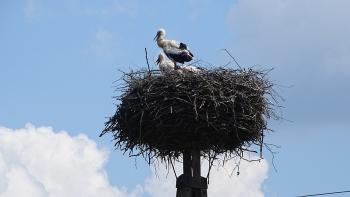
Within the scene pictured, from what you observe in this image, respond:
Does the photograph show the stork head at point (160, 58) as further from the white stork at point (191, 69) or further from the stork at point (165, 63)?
the white stork at point (191, 69)

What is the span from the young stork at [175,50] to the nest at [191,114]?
1.46 meters

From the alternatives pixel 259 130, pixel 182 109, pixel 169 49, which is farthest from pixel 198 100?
pixel 169 49

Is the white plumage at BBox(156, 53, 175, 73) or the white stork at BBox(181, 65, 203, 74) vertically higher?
the white plumage at BBox(156, 53, 175, 73)

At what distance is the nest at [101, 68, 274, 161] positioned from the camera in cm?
708

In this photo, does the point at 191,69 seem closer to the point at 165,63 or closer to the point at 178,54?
the point at 165,63

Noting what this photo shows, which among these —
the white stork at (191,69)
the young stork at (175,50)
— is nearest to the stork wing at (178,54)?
the young stork at (175,50)

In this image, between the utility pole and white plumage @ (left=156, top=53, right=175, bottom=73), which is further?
white plumage @ (left=156, top=53, right=175, bottom=73)

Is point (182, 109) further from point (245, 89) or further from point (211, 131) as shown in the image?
point (245, 89)

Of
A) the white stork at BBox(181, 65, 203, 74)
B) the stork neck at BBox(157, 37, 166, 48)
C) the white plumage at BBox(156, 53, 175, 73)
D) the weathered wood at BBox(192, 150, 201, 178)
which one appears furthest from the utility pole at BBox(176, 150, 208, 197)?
the stork neck at BBox(157, 37, 166, 48)

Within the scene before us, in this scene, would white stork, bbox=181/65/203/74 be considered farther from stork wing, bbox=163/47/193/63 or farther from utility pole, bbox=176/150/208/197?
utility pole, bbox=176/150/208/197

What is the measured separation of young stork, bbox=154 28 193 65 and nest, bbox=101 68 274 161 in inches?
57.5

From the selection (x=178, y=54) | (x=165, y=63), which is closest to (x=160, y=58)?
(x=178, y=54)

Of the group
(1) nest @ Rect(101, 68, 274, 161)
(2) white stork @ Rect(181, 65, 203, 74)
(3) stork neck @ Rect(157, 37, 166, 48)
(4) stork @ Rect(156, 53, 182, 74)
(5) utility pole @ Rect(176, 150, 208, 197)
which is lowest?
(5) utility pole @ Rect(176, 150, 208, 197)

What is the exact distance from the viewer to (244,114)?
7305 millimetres
